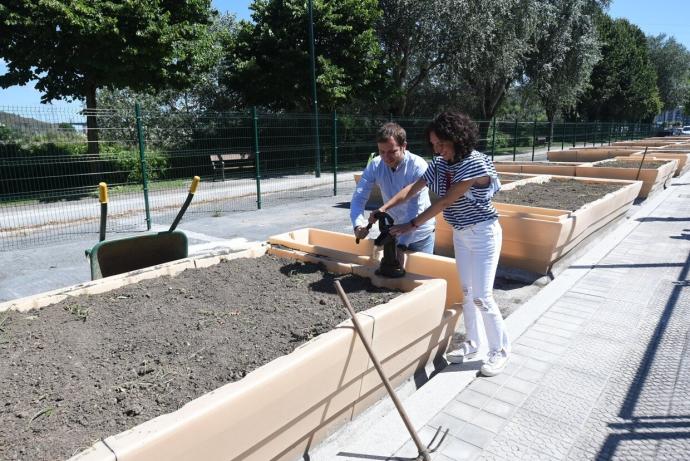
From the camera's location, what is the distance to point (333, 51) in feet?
60.7

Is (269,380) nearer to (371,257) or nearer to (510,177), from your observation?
(371,257)

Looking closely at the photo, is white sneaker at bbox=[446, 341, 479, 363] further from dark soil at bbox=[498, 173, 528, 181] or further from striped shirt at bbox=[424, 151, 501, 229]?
dark soil at bbox=[498, 173, 528, 181]

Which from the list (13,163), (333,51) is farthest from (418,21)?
(13,163)

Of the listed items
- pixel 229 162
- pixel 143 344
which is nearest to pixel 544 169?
pixel 229 162

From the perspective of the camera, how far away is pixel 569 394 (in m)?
3.02

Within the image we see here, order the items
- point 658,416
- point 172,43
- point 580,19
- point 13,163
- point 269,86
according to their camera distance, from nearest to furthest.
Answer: point 658,416 < point 13,163 < point 172,43 < point 269,86 < point 580,19

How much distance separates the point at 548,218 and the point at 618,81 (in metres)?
41.4

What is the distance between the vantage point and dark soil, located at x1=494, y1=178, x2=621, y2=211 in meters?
6.99

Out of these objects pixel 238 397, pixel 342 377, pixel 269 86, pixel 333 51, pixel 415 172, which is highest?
pixel 333 51

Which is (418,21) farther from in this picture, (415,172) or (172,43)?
(415,172)

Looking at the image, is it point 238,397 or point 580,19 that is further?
point 580,19

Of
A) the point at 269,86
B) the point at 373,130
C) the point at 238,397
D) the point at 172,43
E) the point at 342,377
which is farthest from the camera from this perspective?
the point at 269,86

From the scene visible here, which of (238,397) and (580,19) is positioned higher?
(580,19)

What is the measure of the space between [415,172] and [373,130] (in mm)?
12067
